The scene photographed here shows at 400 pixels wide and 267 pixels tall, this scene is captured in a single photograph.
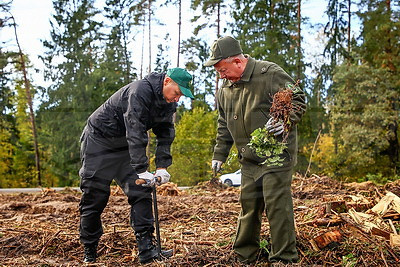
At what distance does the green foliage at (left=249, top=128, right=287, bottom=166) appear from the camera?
10.9ft

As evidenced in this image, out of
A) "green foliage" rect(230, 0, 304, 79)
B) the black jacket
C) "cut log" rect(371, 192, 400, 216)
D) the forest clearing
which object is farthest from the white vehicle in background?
the black jacket

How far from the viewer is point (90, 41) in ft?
74.8

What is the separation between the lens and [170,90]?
3832 millimetres

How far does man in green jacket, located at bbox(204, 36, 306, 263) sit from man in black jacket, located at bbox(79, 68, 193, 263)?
0.42 metres

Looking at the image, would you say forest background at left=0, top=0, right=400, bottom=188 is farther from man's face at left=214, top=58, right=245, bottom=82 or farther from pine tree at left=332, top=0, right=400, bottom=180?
man's face at left=214, top=58, right=245, bottom=82

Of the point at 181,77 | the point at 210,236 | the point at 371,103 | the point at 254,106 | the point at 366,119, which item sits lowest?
the point at 366,119

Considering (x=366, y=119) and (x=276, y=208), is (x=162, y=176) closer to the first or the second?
(x=276, y=208)

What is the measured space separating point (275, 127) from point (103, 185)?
64.1 inches

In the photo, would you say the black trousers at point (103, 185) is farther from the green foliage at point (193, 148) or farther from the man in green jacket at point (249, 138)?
the green foliage at point (193, 148)

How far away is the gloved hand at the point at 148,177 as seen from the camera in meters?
3.81

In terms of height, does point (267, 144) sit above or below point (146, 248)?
above

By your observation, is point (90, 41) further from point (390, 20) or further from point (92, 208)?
point (92, 208)

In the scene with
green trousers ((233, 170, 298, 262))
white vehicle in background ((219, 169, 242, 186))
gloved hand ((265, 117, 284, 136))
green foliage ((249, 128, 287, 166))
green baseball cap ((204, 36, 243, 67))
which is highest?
green baseball cap ((204, 36, 243, 67))

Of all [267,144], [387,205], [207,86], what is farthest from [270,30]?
[267,144]
